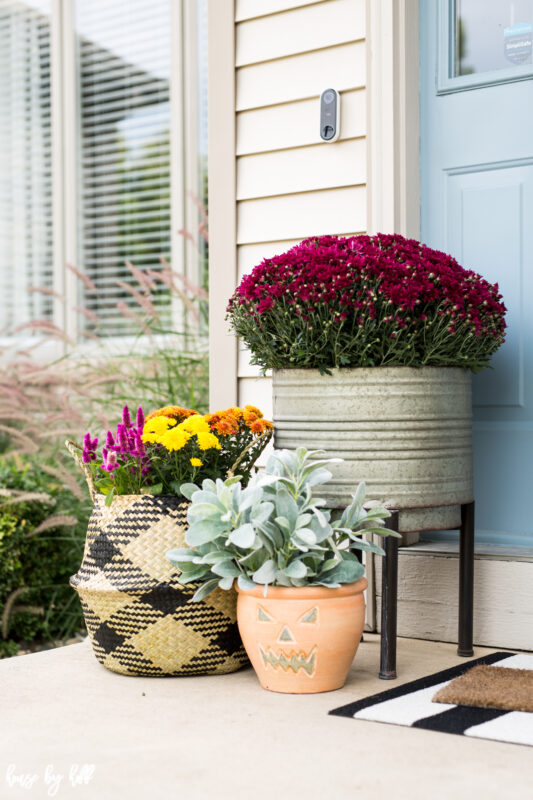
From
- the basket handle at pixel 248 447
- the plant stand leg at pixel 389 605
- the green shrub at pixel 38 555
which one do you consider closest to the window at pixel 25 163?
the green shrub at pixel 38 555

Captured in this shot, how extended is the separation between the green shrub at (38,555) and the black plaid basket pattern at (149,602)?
45.7 inches

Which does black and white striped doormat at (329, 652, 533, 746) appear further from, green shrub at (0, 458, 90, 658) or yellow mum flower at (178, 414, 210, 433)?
green shrub at (0, 458, 90, 658)

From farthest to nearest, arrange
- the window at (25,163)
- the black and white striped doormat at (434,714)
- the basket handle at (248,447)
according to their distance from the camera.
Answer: the window at (25,163), the basket handle at (248,447), the black and white striped doormat at (434,714)

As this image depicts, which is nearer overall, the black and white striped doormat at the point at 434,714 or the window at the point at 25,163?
the black and white striped doormat at the point at 434,714

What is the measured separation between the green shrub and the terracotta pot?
4.64 ft

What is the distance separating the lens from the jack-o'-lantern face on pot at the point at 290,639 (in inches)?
68.8

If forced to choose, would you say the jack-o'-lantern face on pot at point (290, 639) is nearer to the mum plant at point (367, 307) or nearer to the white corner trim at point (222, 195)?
the mum plant at point (367, 307)

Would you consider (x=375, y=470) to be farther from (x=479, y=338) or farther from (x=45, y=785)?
(x=45, y=785)

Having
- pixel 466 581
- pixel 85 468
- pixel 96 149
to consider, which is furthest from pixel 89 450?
pixel 96 149

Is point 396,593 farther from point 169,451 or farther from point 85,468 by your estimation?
point 85,468

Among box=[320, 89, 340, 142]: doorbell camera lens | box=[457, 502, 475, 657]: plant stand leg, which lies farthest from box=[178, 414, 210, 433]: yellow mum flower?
box=[320, 89, 340, 142]: doorbell camera lens

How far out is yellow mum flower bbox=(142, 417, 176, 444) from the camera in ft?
6.39

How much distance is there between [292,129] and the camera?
2592 millimetres

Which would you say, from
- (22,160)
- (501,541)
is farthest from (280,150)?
(22,160)
